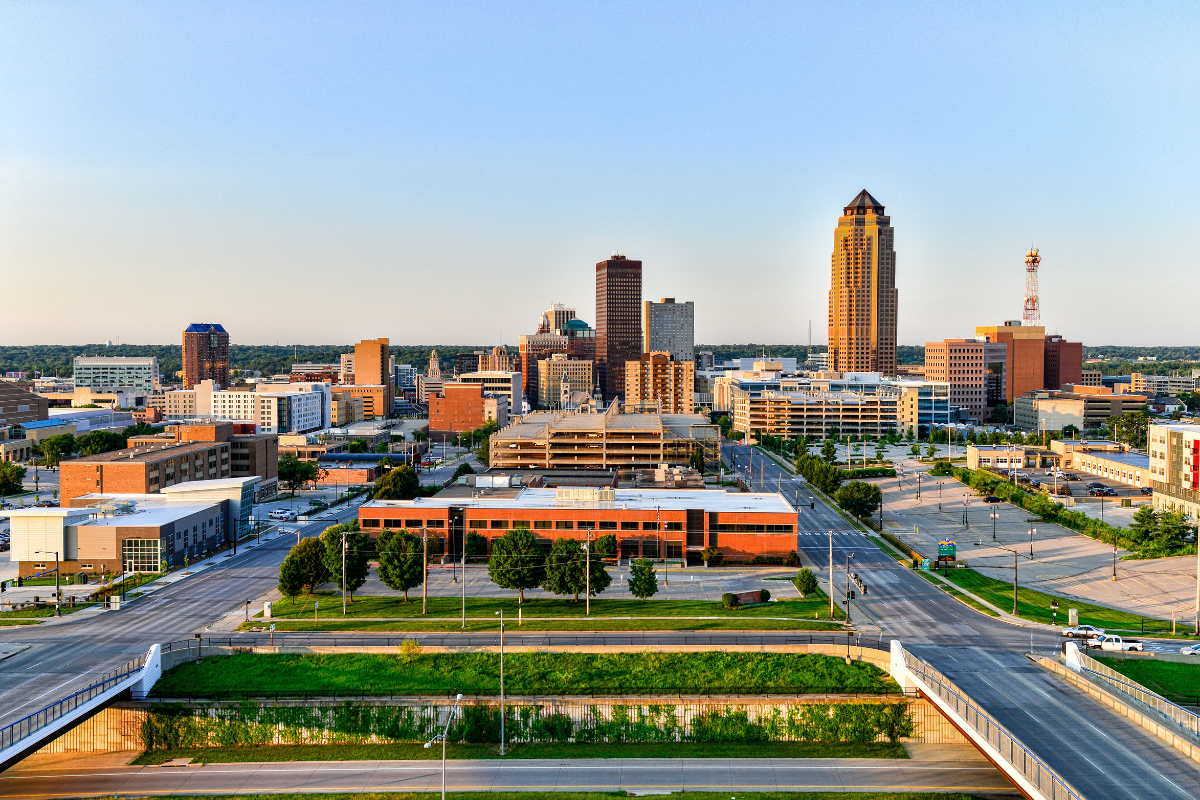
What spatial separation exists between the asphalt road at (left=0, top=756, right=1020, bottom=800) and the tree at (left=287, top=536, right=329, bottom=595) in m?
21.6

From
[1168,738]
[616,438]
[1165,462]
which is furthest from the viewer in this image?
[616,438]

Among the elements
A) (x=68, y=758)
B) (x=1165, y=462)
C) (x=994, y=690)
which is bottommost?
(x=68, y=758)

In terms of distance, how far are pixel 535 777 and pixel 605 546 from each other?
33368 mm

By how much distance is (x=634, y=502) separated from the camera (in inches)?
3349

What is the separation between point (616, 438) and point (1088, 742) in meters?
94.8

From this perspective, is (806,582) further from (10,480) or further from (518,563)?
(10,480)

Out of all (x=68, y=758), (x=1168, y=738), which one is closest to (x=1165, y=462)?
(x=1168, y=738)

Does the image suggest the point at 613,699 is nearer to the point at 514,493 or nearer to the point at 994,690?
the point at 994,690

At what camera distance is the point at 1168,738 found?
3784 centimetres

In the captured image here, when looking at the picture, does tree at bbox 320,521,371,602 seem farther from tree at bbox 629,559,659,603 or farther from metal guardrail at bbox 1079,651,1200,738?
metal guardrail at bbox 1079,651,1200,738

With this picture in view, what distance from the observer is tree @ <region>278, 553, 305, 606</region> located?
65562 millimetres

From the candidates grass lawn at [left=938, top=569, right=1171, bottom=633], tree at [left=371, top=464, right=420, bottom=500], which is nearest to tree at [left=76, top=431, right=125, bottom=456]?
tree at [left=371, top=464, right=420, bottom=500]

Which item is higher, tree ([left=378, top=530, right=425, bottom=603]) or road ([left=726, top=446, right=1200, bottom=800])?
tree ([left=378, top=530, right=425, bottom=603])

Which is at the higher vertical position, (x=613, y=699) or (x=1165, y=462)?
(x=1165, y=462)
